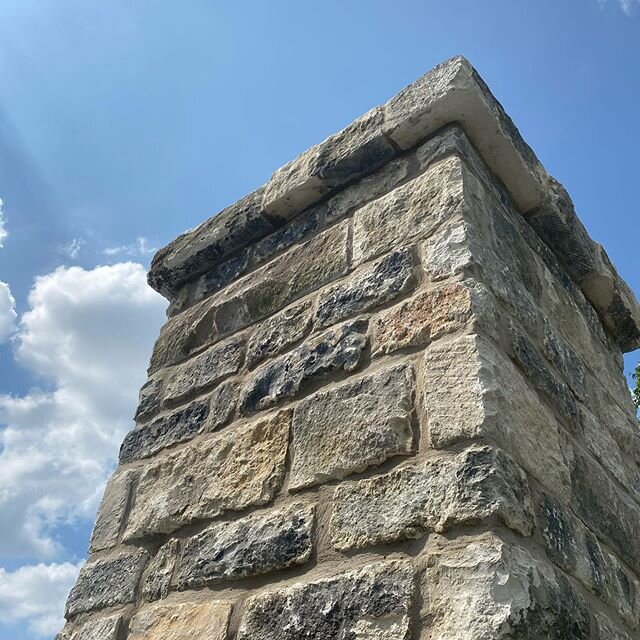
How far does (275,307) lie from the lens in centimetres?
223

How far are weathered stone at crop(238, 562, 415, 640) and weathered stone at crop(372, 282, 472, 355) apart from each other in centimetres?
55

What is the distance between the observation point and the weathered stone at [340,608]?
129 centimetres

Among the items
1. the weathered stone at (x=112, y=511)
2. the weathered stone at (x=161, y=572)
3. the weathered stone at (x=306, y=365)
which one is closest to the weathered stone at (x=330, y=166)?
the weathered stone at (x=306, y=365)

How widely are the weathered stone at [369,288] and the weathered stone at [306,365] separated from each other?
57 millimetres

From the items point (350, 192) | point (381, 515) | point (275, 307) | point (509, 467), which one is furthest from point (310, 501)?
point (350, 192)

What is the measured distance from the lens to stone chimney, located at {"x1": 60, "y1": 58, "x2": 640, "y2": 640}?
135 centimetres

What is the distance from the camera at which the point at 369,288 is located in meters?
1.89

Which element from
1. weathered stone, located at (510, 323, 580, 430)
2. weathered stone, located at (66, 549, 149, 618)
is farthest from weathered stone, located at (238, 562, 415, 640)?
weathered stone, located at (510, 323, 580, 430)

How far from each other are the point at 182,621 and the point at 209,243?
1457mm

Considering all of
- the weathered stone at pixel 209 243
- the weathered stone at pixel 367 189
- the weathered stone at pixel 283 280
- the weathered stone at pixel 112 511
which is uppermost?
the weathered stone at pixel 209 243

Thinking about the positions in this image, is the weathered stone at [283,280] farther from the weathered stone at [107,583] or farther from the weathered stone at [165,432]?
the weathered stone at [107,583]

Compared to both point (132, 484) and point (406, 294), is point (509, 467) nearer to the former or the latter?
point (406, 294)

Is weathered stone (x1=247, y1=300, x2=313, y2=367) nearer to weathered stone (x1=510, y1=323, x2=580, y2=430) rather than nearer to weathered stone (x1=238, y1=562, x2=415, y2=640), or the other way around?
weathered stone (x1=510, y1=323, x2=580, y2=430)

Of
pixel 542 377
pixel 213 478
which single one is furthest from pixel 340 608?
pixel 542 377
